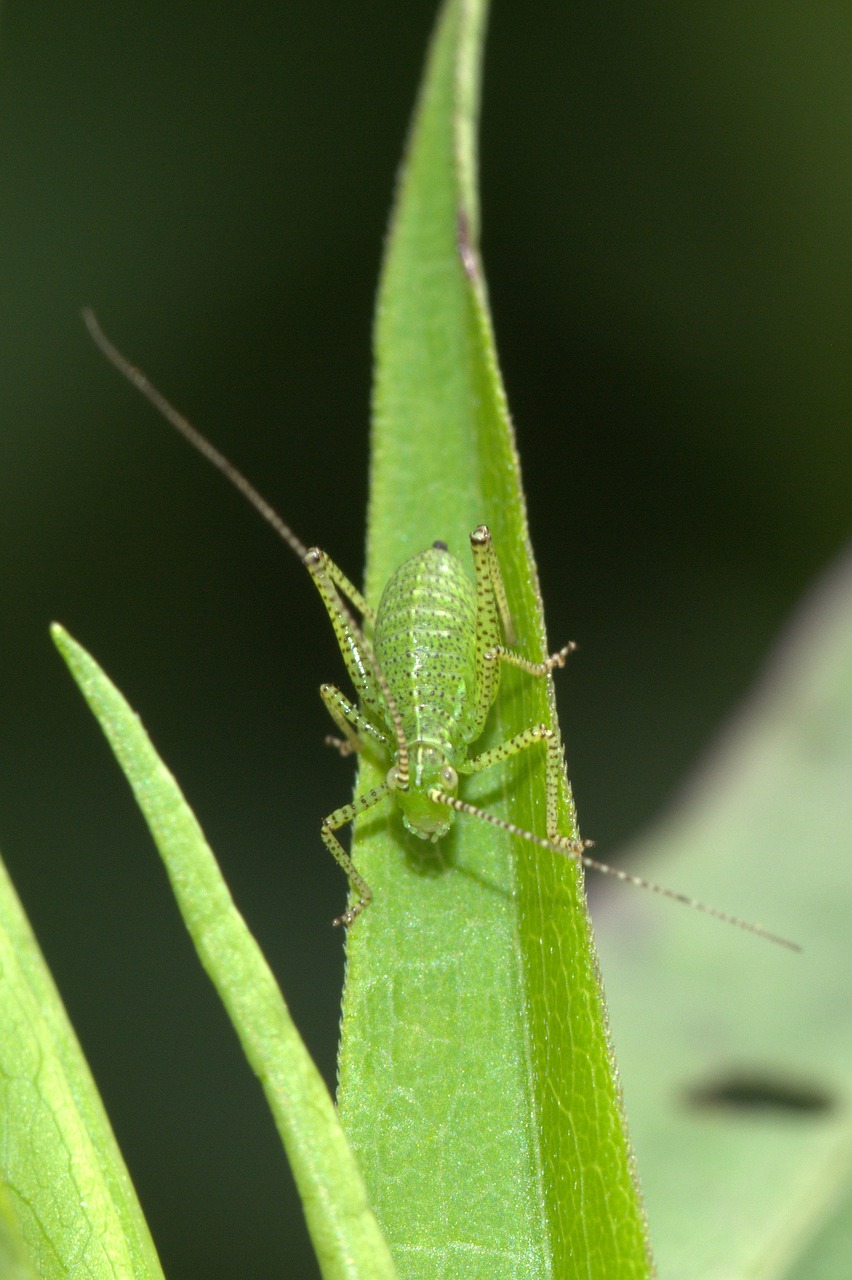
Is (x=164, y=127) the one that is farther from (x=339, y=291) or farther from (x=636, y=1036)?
(x=636, y=1036)

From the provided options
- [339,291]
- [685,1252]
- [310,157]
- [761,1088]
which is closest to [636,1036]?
[761,1088]

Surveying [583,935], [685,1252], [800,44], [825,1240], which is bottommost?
[685,1252]

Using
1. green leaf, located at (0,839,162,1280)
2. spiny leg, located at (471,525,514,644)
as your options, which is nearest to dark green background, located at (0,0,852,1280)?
spiny leg, located at (471,525,514,644)

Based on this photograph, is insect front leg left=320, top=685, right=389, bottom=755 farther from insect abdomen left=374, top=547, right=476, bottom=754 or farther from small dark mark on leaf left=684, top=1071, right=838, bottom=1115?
small dark mark on leaf left=684, top=1071, right=838, bottom=1115

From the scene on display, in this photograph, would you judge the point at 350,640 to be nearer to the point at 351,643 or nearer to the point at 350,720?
the point at 351,643

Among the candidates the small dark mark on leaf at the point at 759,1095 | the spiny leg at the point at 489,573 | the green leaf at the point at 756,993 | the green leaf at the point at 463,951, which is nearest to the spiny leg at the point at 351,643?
the spiny leg at the point at 489,573

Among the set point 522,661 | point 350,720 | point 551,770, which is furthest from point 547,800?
point 350,720
